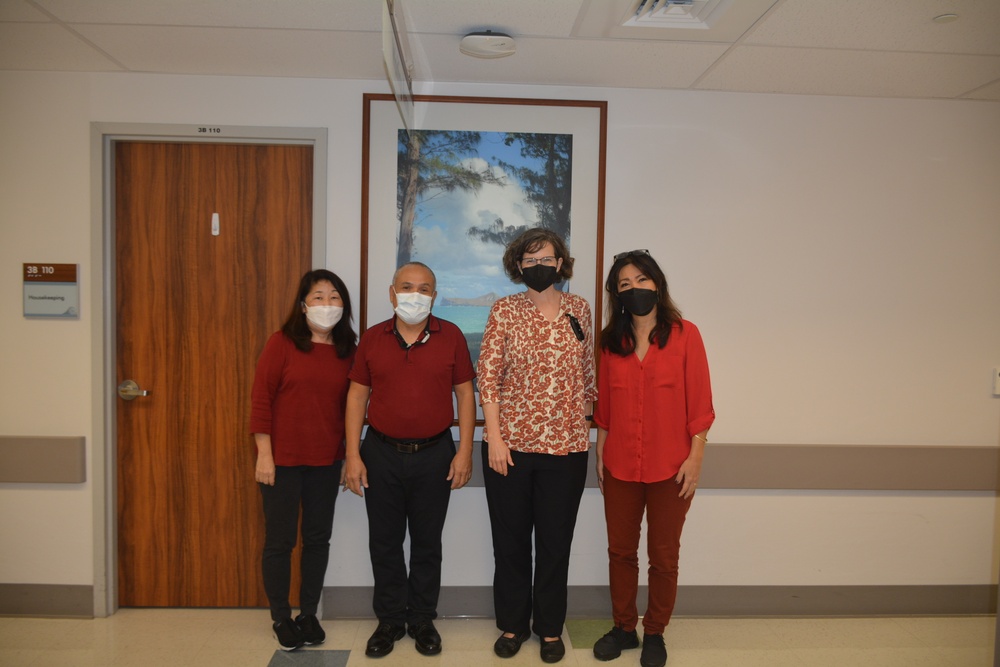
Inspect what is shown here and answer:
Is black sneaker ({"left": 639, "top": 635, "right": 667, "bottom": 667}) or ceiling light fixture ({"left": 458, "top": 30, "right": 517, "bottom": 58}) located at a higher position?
ceiling light fixture ({"left": 458, "top": 30, "right": 517, "bottom": 58})

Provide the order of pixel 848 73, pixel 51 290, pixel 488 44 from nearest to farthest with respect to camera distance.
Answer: pixel 488 44
pixel 848 73
pixel 51 290

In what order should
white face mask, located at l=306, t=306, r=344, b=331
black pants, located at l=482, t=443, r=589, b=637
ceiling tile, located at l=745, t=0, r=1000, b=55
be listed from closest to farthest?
ceiling tile, located at l=745, t=0, r=1000, b=55 → black pants, located at l=482, t=443, r=589, b=637 → white face mask, located at l=306, t=306, r=344, b=331

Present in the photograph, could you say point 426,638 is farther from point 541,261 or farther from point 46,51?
point 46,51

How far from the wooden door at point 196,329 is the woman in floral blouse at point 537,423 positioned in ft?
3.65

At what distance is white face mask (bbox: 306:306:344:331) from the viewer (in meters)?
2.53

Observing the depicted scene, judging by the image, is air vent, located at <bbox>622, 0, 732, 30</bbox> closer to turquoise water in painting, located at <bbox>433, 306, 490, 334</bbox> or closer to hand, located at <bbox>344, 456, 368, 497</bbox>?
turquoise water in painting, located at <bbox>433, 306, 490, 334</bbox>

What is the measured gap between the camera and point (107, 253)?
9.32ft

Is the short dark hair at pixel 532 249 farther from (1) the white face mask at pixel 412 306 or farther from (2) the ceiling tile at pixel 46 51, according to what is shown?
(2) the ceiling tile at pixel 46 51

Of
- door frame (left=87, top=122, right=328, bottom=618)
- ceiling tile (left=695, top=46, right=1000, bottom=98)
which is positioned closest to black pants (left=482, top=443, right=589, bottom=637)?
door frame (left=87, top=122, right=328, bottom=618)

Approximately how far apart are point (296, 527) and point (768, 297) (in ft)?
7.83

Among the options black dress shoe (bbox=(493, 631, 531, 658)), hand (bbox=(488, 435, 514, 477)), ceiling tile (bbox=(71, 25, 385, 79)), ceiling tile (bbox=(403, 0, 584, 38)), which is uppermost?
ceiling tile (bbox=(403, 0, 584, 38))

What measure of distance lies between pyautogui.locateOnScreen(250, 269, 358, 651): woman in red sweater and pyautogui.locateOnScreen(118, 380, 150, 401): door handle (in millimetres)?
787

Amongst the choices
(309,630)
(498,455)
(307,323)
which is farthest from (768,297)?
(309,630)

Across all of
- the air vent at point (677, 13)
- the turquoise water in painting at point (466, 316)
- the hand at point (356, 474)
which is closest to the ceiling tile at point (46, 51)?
the turquoise water in painting at point (466, 316)
